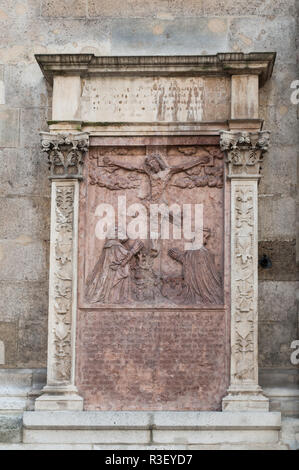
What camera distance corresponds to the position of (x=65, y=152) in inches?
416

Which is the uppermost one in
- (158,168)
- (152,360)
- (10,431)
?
(158,168)

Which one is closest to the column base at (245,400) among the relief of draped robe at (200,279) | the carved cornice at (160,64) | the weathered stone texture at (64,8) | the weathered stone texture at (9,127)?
the relief of draped robe at (200,279)

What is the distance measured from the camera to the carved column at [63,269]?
403 inches

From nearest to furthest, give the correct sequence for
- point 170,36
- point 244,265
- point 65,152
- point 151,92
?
1. point 244,265
2. point 65,152
3. point 151,92
4. point 170,36

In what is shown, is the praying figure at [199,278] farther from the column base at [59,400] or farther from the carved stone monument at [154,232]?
the column base at [59,400]

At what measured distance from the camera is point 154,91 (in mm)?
10688

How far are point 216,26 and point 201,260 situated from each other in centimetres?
285

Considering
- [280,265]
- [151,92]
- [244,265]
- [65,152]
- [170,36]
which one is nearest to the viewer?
[244,265]

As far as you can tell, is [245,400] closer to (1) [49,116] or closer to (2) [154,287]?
(2) [154,287]

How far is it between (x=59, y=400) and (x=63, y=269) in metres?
1.41

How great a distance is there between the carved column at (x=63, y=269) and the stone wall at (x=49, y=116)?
62 cm

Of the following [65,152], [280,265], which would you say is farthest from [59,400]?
[280,265]
